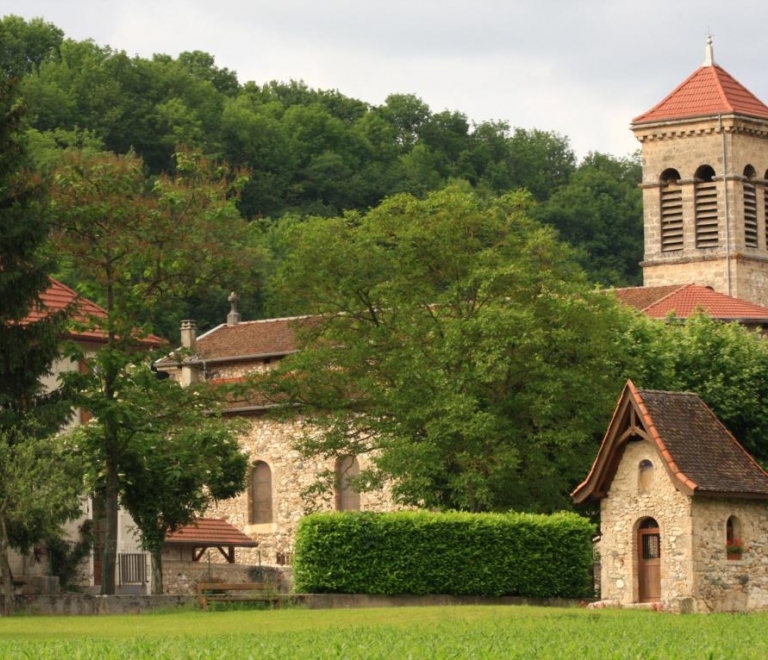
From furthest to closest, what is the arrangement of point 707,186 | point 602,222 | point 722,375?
1. point 602,222
2. point 707,186
3. point 722,375

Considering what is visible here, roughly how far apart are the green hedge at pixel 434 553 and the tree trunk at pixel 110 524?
435 cm

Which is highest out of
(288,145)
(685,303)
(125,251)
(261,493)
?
(288,145)

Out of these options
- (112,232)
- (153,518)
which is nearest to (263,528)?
(153,518)

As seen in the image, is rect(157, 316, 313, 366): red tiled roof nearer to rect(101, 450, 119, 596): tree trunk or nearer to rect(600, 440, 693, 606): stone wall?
rect(101, 450, 119, 596): tree trunk

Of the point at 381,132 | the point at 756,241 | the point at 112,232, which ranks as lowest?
the point at 112,232

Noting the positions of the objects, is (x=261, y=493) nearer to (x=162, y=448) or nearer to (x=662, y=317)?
(x=662, y=317)

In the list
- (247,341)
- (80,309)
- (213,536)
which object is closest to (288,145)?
(247,341)

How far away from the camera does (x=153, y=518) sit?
4700cm

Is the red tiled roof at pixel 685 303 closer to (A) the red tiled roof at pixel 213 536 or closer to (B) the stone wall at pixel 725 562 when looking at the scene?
(A) the red tiled roof at pixel 213 536

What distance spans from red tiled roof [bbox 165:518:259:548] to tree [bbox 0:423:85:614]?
17.3 metres

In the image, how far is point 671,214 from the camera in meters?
79.4

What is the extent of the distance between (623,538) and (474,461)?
558cm

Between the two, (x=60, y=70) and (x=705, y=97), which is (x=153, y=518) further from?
(x=60, y=70)

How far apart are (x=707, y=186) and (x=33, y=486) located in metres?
46.4
